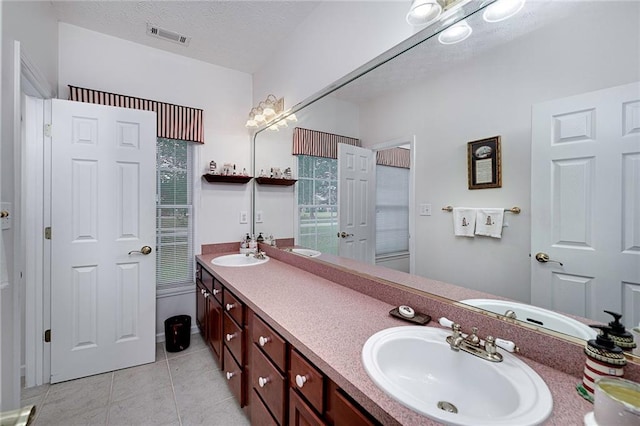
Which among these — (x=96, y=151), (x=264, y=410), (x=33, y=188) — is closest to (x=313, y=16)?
(x=96, y=151)

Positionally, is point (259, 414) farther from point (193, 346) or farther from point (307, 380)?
point (193, 346)

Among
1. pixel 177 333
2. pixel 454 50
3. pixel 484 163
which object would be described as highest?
pixel 454 50

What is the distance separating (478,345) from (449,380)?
0.15 meters

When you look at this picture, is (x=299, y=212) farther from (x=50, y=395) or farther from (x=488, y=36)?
(x=50, y=395)

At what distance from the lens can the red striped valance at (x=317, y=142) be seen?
187 centimetres

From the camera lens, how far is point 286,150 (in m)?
2.48

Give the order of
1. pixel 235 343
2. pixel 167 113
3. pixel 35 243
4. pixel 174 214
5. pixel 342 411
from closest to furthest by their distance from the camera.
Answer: pixel 342 411 → pixel 235 343 → pixel 35 243 → pixel 167 113 → pixel 174 214

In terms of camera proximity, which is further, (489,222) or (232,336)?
(232,336)

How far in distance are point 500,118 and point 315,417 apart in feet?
4.08

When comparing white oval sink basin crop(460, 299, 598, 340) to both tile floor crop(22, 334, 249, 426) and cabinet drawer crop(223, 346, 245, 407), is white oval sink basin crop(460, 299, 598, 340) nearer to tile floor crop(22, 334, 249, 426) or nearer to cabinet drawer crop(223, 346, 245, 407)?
cabinet drawer crop(223, 346, 245, 407)

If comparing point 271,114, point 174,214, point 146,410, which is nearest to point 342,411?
point 146,410

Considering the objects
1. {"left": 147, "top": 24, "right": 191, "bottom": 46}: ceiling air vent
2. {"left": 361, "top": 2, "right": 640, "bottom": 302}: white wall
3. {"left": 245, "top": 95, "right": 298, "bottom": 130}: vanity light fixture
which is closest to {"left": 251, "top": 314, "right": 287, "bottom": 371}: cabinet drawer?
{"left": 361, "top": 2, "right": 640, "bottom": 302}: white wall

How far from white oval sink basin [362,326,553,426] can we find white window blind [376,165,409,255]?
0.47 m

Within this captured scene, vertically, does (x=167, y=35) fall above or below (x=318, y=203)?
above
